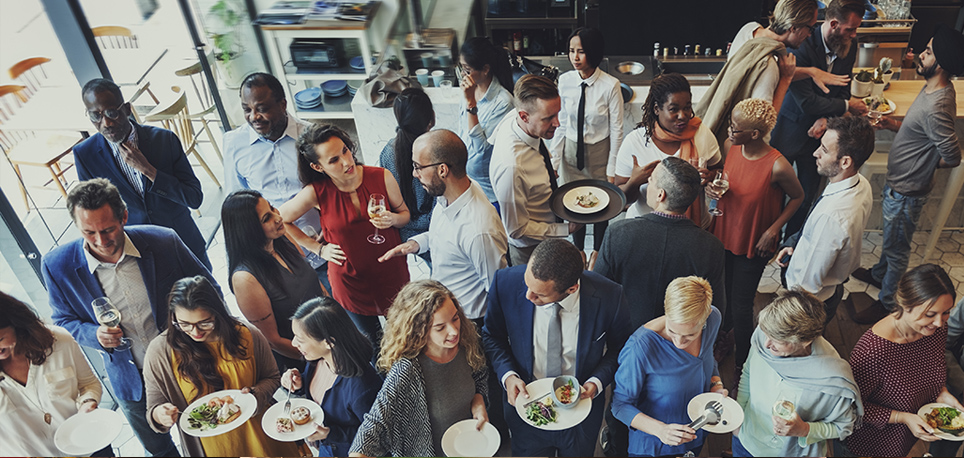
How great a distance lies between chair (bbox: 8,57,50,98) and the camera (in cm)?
400

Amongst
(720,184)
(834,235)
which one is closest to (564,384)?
(720,184)

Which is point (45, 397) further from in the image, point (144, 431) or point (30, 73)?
point (30, 73)

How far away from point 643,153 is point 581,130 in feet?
2.64

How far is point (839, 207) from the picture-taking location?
282 cm

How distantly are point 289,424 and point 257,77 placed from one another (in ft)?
5.87

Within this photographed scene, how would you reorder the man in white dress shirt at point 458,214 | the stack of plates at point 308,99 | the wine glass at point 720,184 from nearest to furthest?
the man in white dress shirt at point 458,214
the wine glass at point 720,184
the stack of plates at point 308,99

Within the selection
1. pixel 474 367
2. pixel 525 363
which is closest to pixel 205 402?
pixel 474 367

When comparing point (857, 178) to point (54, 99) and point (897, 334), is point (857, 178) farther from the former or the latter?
point (54, 99)

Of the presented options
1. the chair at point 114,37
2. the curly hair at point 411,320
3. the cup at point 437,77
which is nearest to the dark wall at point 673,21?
the cup at point 437,77

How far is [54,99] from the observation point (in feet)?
13.4

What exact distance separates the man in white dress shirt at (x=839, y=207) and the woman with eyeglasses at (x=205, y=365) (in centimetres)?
229

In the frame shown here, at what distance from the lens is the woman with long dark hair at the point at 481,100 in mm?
3754

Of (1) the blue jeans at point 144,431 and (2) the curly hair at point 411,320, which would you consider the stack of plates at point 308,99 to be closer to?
(1) the blue jeans at point 144,431

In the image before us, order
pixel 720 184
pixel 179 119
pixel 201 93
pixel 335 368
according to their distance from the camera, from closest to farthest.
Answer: pixel 335 368 → pixel 720 184 → pixel 179 119 → pixel 201 93
